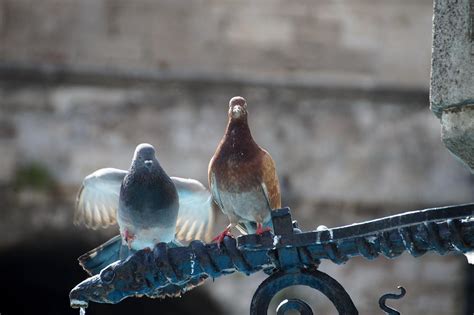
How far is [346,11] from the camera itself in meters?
8.62

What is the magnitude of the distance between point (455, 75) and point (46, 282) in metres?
6.17

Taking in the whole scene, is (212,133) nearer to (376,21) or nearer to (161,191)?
(376,21)

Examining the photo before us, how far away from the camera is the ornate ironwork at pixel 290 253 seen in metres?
2.34

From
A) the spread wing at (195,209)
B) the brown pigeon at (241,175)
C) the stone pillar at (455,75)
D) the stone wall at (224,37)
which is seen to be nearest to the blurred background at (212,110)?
the stone wall at (224,37)

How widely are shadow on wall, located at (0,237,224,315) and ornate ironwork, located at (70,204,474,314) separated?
579 centimetres

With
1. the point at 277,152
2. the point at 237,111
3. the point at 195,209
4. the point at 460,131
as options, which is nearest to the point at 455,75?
the point at 460,131

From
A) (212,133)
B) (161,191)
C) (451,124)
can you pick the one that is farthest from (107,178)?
(212,133)

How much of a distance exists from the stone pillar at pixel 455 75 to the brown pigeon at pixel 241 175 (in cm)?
89

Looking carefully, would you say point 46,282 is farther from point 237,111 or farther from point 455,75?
point 455,75

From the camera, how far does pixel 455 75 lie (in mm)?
2537

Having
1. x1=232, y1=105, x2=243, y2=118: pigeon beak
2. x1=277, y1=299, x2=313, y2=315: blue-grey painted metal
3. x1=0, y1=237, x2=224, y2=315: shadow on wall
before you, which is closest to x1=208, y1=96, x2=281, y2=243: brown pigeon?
x1=232, y1=105, x2=243, y2=118: pigeon beak

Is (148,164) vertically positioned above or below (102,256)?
above

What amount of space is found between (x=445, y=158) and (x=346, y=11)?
1.17 meters

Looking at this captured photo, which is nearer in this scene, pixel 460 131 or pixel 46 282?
pixel 460 131
